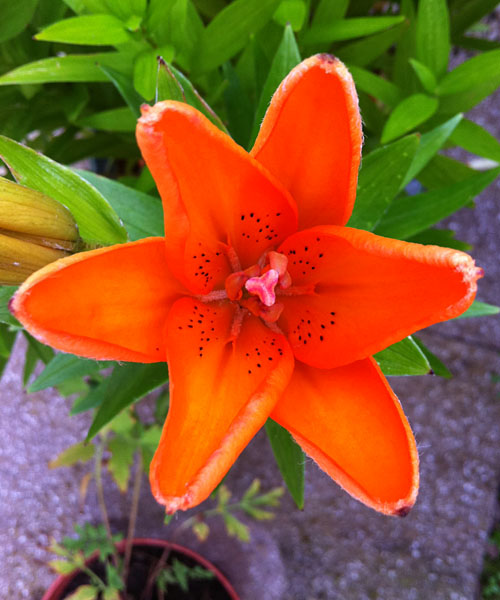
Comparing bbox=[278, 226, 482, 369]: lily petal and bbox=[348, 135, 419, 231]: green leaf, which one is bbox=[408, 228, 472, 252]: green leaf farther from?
bbox=[278, 226, 482, 369]: lily petal

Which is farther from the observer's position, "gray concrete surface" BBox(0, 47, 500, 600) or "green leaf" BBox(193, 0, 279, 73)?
"gray concrete surface" BBox(0, 47, 500, 600)

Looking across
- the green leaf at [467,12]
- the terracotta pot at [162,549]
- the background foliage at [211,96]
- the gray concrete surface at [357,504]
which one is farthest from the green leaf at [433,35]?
the terracotta pot at [162,549]

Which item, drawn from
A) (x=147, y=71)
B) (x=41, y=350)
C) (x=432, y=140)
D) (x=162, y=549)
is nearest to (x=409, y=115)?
(x=432, y=140)

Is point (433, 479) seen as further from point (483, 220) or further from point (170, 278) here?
point (170, 278)

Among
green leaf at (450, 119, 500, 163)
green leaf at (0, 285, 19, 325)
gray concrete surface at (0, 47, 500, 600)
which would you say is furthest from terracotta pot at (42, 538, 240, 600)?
green leaf at (450, 119, 500, 163)

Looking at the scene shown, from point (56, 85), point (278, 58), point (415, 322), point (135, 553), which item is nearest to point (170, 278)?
point (415, 322)

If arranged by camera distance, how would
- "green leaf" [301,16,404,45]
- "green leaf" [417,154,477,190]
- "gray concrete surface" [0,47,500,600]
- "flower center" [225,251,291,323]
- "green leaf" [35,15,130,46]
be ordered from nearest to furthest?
1. "flower center" [225,251,291,323]
2. "green leaf" [35,15,130,46]
3. "green leaf" [301,16,404,45]
4. "green leaf" [417,154,477,190]
5. "gray concrete surface" [0,47,500,600]

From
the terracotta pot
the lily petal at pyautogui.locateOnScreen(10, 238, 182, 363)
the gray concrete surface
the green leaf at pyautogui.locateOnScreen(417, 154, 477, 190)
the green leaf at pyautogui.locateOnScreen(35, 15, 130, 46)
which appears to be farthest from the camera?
the gray concrete surface

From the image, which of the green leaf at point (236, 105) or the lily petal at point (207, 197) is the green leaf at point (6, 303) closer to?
the lily petal at point (207, 197)
